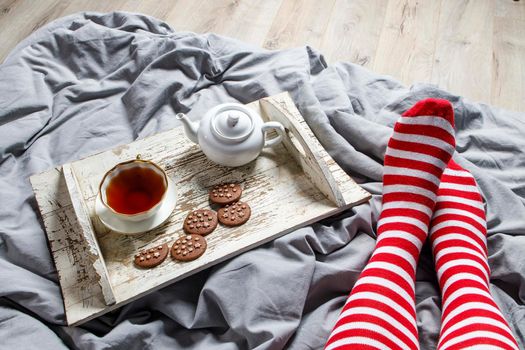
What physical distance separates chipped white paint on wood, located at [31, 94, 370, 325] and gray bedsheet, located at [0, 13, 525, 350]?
4cm

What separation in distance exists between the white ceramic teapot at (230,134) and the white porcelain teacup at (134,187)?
0.31 ft

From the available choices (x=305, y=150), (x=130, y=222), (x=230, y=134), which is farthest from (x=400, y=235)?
(x=130, y=222)

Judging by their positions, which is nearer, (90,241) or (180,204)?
(90,241)

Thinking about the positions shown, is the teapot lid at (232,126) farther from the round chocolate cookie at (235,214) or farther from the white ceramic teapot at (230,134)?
the round chocolate cookie at (235,214)

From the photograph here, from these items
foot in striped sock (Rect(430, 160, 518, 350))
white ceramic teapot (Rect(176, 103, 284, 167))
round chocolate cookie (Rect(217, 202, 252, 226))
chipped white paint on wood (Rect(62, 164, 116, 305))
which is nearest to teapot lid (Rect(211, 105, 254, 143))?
white ceramic teapot (Rect(176, 103, 284, 167))

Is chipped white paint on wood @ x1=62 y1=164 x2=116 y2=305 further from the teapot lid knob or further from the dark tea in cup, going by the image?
the teapot lid knob

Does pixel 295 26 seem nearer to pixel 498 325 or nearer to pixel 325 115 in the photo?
pixel 325 115

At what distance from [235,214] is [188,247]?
9 centimetres

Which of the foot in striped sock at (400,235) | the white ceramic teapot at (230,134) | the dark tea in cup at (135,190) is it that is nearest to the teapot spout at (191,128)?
the white ceramic teapot at (230,134)

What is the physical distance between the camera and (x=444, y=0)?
4.96 ft

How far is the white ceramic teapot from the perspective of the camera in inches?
29.2

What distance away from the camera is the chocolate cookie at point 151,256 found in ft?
2.18

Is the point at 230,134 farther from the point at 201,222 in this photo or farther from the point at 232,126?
the point at 201,222

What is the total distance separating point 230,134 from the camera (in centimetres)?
74
